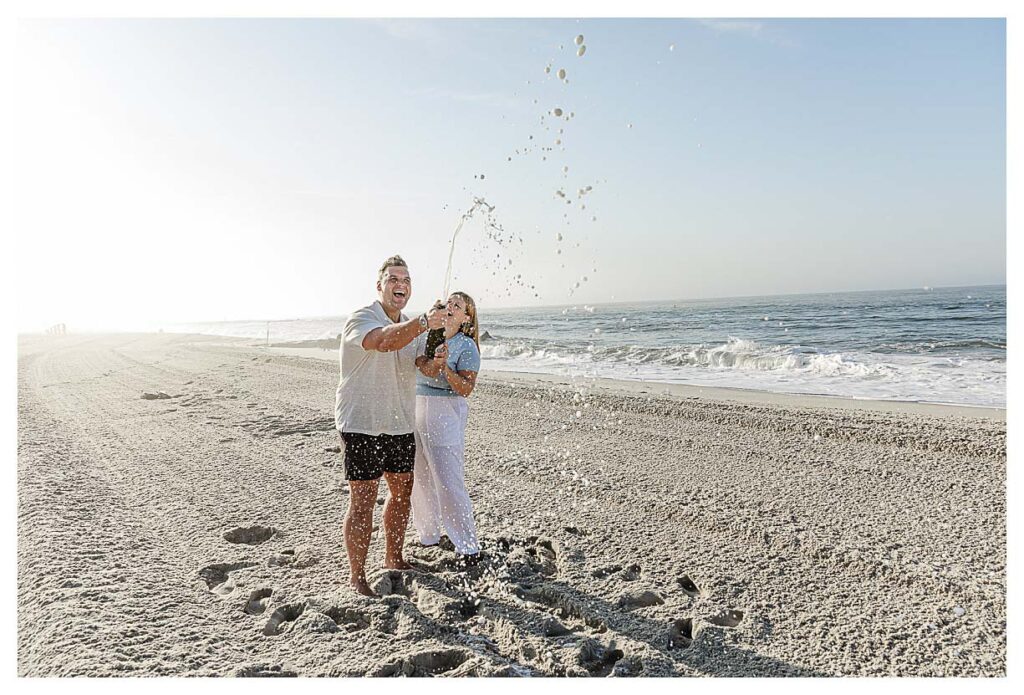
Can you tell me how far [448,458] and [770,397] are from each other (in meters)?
8.10

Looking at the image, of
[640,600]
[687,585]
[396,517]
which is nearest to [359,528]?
[396,517]

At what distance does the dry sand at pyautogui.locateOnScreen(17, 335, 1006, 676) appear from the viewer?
277cm

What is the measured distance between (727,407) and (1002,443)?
3.18m

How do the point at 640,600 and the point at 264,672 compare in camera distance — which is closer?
the point at 264,672

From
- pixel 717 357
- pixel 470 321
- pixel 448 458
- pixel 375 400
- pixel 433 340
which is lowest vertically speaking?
pixel 717 357

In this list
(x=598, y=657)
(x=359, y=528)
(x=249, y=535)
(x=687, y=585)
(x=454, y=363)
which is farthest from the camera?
(x=249, y=535)

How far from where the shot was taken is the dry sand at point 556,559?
277 centimetres

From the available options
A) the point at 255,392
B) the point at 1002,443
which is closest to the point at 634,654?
the point at 1002,443

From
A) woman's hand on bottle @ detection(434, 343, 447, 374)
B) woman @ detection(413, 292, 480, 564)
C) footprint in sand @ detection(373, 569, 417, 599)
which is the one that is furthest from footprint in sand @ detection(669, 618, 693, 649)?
woman's hand on bottle @ detection(434, 343, 447, 374)

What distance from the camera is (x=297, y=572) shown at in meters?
3.57

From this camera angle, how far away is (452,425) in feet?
12.1

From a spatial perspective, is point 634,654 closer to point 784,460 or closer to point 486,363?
point 784,460

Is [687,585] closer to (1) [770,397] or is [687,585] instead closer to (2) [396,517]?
(2) [396,517]

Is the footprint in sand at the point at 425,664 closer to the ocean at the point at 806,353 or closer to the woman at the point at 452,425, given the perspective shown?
the woman at the point at 452,425
